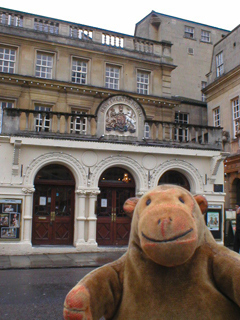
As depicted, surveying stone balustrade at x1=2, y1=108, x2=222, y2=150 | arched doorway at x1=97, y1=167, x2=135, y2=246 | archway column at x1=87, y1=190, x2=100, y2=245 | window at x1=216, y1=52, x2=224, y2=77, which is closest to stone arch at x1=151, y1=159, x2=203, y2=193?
stone balustrade at x1=2, y1=108, x2=222, y2=150

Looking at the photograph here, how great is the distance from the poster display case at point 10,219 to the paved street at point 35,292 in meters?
2.79

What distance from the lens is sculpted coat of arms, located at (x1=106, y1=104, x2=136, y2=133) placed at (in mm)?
13309

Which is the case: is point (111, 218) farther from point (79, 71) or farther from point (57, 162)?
point (79, 71)

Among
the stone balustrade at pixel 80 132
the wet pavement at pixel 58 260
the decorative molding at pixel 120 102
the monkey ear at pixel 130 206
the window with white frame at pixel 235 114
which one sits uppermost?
the window with white frame at pixel 235 114

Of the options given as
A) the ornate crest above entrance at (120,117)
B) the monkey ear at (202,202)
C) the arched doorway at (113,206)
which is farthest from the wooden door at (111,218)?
the monkey ear at (202,202)

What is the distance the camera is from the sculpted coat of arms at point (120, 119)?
43.7ft

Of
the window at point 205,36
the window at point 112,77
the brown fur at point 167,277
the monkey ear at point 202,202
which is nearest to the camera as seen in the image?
the brown fur at point 167,277

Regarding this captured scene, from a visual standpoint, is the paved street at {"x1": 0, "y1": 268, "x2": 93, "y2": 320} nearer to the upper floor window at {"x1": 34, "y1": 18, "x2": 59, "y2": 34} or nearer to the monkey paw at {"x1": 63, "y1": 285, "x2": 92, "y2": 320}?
the monkey paw at {"x1": 63, "y1": 285, "x2": 92, "y2": 320}

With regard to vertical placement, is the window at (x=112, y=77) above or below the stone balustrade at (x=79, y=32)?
below

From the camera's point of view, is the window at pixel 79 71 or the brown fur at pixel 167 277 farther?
the window at pixel 79 71

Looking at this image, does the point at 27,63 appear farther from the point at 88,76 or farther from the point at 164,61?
the point at 164,61

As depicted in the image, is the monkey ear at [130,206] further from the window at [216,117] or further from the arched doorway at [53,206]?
the window at [216,117]

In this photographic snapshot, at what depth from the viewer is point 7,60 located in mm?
17375

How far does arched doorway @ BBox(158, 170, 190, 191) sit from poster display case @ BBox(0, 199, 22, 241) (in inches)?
Answer: 241
